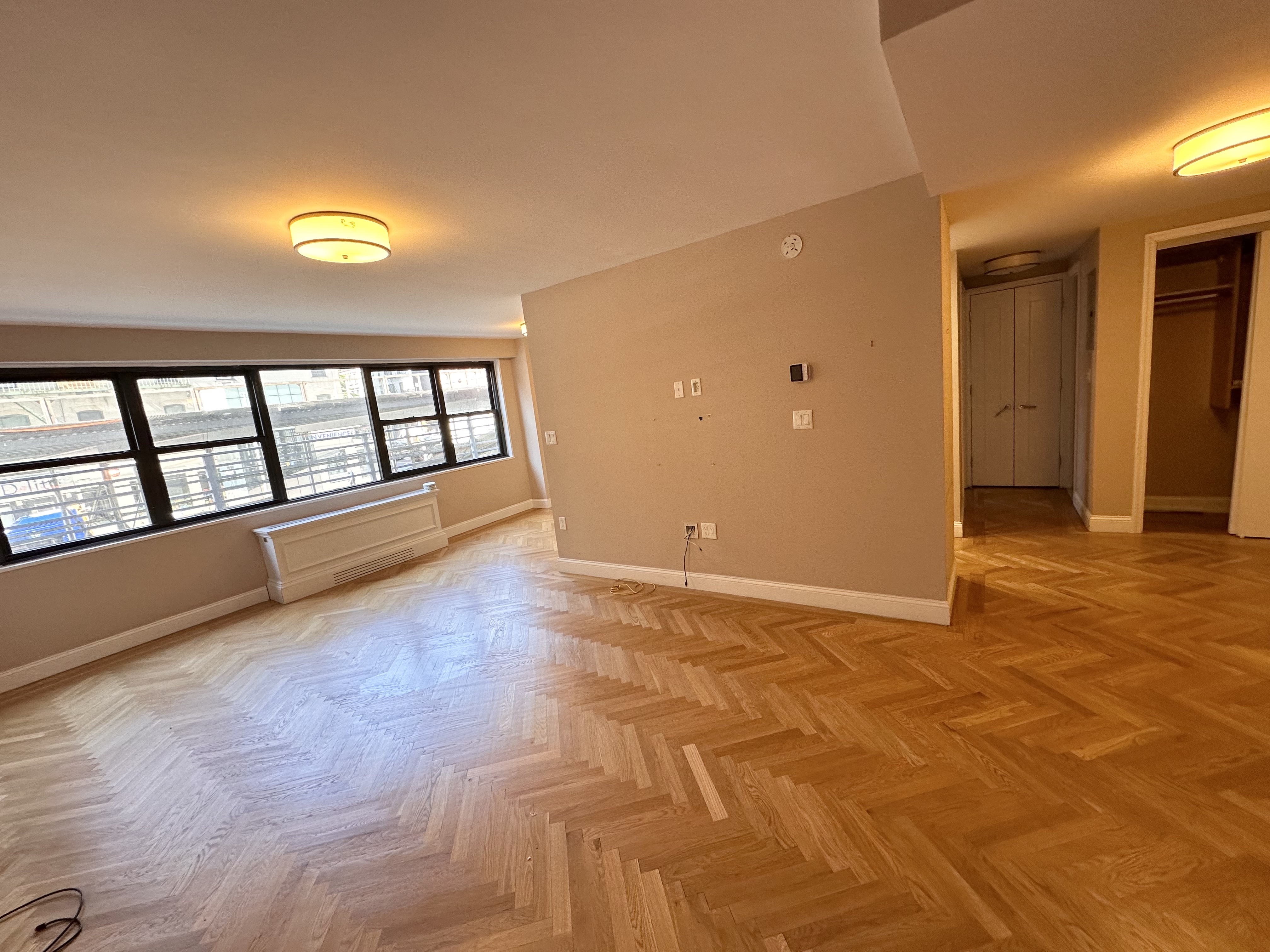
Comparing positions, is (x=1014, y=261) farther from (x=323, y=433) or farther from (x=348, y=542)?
(x=323, y=433)

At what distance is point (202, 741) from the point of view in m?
2.43

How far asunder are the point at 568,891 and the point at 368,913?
0.62 m

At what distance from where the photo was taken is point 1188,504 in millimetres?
4082

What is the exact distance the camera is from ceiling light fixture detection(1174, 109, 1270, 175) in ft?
5.86

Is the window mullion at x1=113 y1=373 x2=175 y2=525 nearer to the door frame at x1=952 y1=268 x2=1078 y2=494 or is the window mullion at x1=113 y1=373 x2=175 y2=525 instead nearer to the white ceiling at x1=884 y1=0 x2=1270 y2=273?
the white ceiling at x1=884 y1=0 x2=1270 y2=273

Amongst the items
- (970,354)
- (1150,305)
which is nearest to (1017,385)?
(970,354)

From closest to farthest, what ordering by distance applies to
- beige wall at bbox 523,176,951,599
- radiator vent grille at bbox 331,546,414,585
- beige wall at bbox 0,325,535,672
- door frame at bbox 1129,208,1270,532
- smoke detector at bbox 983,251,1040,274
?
beige wall at bbox 523,176,951,599 < door frame at bbox 1129,208,1270,532 < beige wall at bbox 0,325,535,672 < smoke detector at bbox 983,251,1040,274 < radiator vent grille at bbox 331,546,414,585

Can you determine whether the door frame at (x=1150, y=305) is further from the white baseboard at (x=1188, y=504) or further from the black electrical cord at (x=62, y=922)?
the black electrical cord at (x=62, y=922)

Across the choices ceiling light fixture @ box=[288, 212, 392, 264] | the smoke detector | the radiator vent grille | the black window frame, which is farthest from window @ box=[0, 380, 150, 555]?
the smoke detector

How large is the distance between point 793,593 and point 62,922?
11.0ft

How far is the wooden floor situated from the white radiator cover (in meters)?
1.20

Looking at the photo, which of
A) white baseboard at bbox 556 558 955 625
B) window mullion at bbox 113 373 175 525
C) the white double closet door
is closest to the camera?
white baseboard at bbox 556 558 955 625

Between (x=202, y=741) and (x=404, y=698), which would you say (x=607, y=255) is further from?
(x=202, y=741)

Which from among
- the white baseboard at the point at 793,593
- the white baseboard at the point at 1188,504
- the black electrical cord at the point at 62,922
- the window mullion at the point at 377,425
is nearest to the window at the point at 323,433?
the window mullion at the point at 377,425
